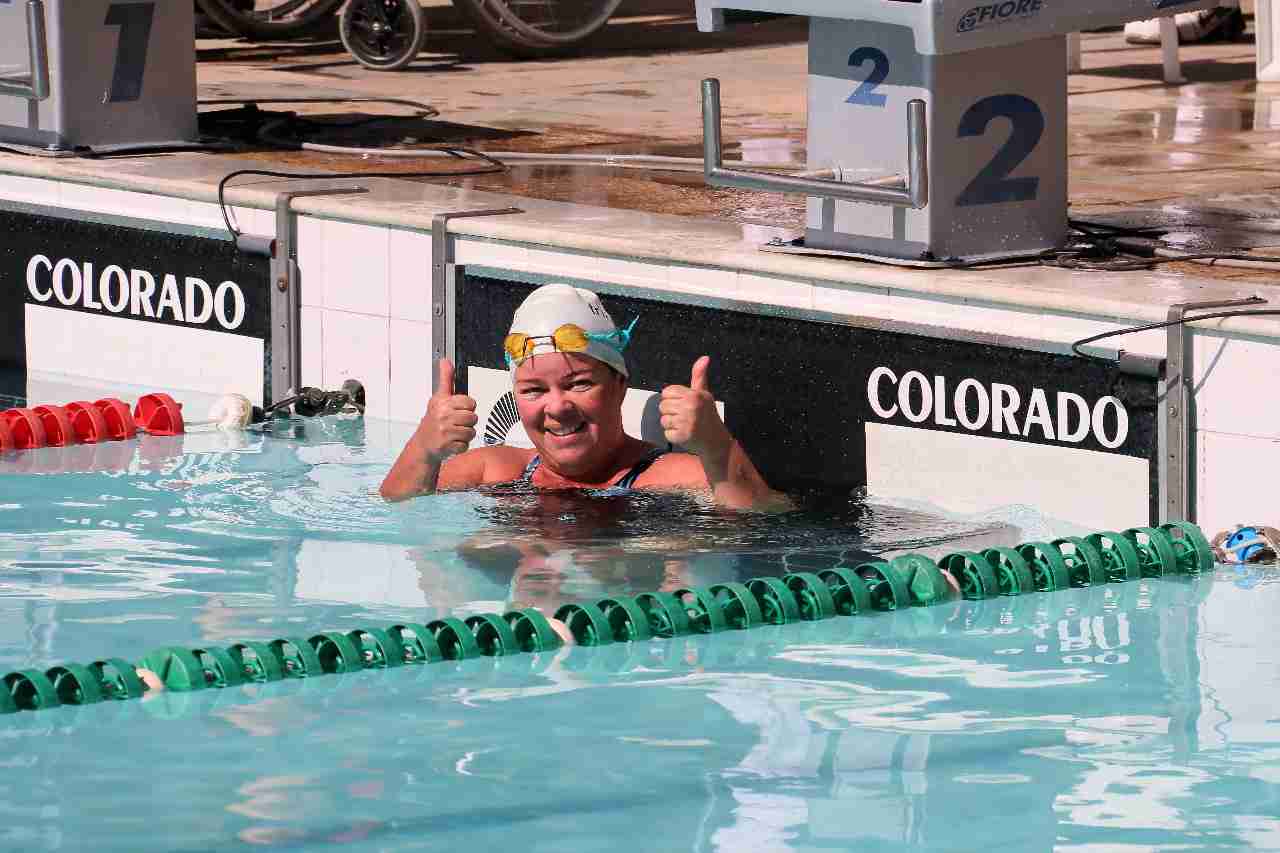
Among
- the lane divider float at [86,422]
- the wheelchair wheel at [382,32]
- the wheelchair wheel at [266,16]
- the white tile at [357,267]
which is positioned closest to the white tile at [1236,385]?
the white tile at [357,267]

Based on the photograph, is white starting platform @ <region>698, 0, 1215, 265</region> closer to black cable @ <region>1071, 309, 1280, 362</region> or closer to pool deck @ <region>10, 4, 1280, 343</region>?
pool deck @ <region>10, 4, 1280, 343</region>

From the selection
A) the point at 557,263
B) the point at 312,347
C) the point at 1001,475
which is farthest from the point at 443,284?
the point at 1001,475

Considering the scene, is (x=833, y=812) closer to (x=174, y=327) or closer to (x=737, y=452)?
(x=737, y=452)

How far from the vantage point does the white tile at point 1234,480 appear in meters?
6.32

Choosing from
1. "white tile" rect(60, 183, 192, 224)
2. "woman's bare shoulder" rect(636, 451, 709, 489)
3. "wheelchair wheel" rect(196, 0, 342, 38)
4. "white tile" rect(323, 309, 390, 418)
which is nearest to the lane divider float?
"white tile" rect(323, 309, 390, 418)

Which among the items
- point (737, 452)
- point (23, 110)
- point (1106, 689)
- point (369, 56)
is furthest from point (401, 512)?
point (369, 56)

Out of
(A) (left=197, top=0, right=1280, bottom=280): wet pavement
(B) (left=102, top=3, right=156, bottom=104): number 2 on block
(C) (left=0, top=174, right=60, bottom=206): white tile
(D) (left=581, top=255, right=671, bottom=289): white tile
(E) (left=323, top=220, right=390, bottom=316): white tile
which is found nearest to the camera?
(D) (left=581, top=255, right=671, bottom=289): white tile

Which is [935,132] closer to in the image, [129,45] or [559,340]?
[559,340]

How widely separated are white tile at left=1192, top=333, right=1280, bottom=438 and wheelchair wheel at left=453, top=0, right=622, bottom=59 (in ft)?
26.9

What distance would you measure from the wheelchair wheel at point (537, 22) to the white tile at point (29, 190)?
4996 mm

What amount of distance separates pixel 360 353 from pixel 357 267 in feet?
0.99

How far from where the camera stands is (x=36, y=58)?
9078 mm

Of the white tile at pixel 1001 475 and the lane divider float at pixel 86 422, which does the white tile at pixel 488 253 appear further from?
the white tile at pixel 1001 475

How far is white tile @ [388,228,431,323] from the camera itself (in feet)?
26.8
